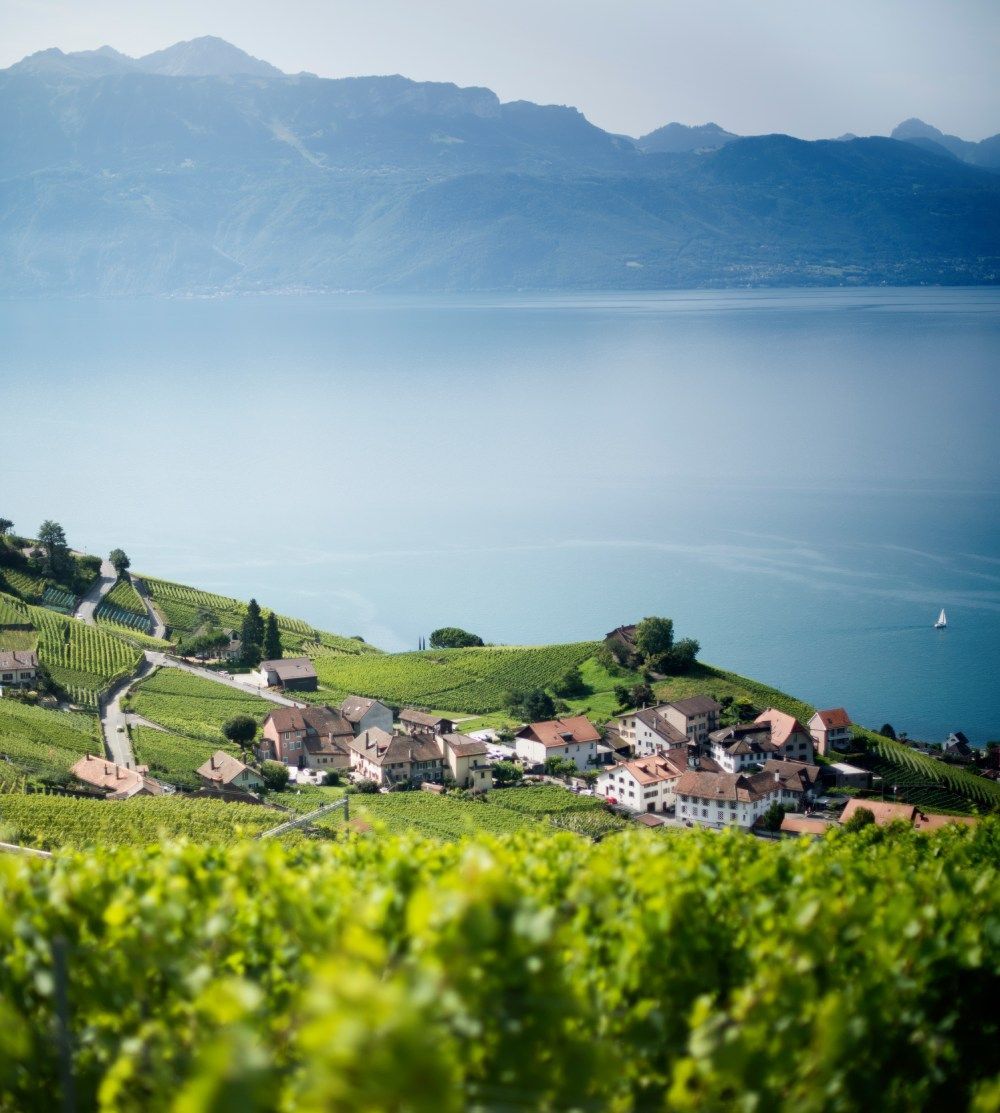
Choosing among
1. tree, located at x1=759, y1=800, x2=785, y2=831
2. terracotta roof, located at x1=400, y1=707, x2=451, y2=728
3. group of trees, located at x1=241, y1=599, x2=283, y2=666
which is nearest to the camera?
tree, located at x1=759, y1=800, x2=785, y2=831

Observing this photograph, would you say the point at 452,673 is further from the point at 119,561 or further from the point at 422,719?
the point at 119,561

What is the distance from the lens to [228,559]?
2741 inches

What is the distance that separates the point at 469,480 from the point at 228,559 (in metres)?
24.9

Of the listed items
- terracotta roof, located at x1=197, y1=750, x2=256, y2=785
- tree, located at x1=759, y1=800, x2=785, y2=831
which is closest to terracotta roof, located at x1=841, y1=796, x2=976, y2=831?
tree, located at x1=759, y1=800, x2=785, y2=831

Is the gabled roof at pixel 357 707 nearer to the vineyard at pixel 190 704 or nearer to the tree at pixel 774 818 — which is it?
the vineyard at pixel 190 704

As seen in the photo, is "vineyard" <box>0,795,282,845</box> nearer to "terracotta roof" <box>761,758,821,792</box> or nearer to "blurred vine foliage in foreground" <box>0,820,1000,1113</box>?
"blurred vine foliage in foreground" <box>0,820,1000,1113</box>

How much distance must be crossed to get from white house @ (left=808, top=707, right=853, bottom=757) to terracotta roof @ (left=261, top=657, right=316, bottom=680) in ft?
61.2

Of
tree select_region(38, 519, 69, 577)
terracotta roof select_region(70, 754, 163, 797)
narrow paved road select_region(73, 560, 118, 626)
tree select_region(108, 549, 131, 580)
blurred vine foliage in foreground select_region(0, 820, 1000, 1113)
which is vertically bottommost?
terracotta roof select_region(70, 754, 163, 797)

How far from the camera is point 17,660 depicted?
3906 centimetres

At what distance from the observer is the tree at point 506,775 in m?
35.5

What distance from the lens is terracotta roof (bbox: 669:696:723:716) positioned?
39.9 meters

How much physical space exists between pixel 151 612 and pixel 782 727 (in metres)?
29.3

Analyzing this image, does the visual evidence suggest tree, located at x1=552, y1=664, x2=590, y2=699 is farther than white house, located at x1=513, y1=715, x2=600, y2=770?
Yes

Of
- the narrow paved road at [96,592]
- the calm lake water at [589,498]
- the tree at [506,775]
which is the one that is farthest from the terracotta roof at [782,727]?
the narrow paved road at [96,592]
